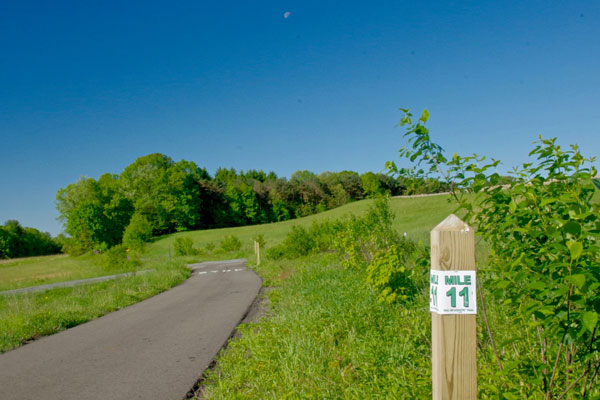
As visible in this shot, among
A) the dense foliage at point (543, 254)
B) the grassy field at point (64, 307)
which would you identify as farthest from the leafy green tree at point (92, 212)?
the dense foliage at point (543, 254)

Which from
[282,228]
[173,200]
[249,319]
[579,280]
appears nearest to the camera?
[579,280]

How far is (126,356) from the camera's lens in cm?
594

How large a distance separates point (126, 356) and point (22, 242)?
84.3m

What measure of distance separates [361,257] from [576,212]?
8.63m

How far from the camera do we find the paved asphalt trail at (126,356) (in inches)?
184

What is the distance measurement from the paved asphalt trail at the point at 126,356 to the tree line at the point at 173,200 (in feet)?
94.8

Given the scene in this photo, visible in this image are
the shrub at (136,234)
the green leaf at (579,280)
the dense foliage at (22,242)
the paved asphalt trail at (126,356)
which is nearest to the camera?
the green leaf at (579,280)

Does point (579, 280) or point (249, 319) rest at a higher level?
point (579, 280)

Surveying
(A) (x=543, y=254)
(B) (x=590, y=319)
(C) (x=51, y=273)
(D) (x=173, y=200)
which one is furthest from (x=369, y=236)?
(D) (x=173, y=200)

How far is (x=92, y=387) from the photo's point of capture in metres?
4.75

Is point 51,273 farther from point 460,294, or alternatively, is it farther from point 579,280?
point 579,280

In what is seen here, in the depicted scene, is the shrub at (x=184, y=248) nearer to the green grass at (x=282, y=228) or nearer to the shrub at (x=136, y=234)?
the shrub at (x=136, y=234)

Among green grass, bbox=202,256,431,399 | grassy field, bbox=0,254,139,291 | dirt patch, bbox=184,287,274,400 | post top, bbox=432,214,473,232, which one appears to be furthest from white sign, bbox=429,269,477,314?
grassy field, bbox=0,254,139,291

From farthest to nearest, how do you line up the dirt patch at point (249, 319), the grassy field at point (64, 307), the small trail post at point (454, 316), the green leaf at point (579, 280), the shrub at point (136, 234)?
the shrub at point (136, 234) → the grassy field at point (64, 307) → the dirt patch at point (249, 319) → the small trail post at point (454, 316) → the green leaf at point (579, 280)
